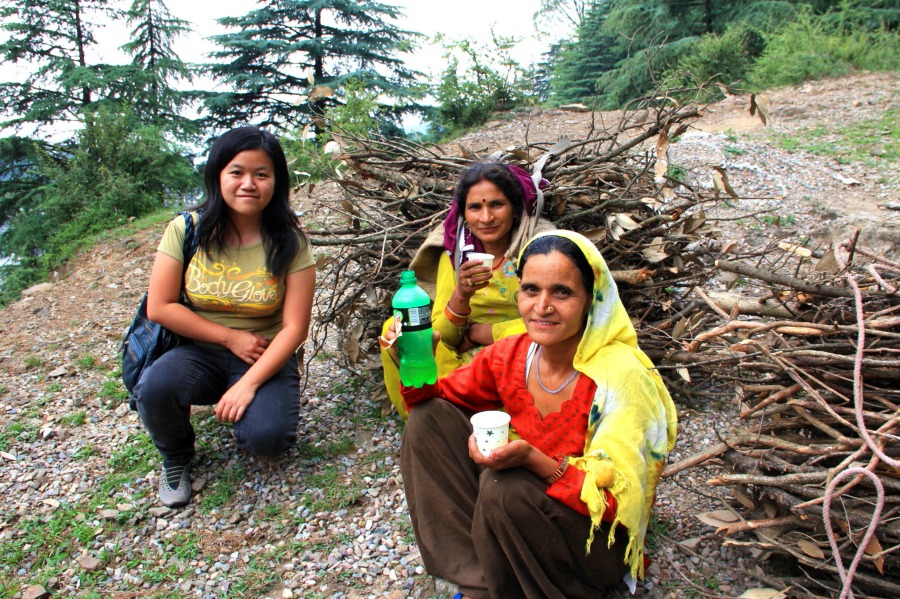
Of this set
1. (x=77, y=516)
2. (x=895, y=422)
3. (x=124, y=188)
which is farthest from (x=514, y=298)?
(x=124, y=188)

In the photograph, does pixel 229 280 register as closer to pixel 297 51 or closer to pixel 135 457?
pixel 135 457

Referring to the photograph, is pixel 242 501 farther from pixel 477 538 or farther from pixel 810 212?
pixel 810 212

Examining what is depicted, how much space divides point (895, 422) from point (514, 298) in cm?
153

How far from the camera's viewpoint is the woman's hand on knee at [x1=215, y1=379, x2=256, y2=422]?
9.05ft

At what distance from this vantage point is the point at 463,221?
287 centimetres

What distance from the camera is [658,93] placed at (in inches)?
121

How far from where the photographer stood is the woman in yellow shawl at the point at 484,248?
2725 mm

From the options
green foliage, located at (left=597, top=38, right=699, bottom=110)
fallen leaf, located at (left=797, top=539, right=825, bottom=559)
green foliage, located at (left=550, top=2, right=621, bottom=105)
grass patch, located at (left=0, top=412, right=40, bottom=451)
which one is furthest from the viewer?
green foliage, located at (left=550, top=2, right=621, bottom=105)

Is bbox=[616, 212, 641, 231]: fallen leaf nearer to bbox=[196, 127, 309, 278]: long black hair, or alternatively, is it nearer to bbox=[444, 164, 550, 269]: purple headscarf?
bbox=[444, 164, 550, 269]: purple headscarf

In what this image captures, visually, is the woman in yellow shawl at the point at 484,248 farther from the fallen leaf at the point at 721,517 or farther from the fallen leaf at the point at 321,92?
the fallen leaf at the point at 321,92

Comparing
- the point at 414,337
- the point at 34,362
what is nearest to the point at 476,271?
the point at 414,337

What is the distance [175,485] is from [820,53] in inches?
600

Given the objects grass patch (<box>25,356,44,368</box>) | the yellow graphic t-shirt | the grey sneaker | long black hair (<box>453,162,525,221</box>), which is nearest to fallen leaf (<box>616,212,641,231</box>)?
long black hair (<box>453,162,525,221</box>)

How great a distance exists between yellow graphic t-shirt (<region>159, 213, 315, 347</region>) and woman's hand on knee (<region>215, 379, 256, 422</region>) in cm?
34
